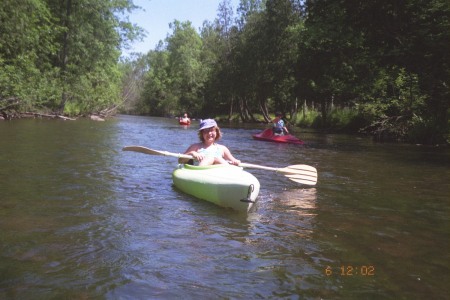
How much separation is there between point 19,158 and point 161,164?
10.2 feet

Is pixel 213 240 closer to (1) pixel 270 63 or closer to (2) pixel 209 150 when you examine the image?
(2) pixel 209 150

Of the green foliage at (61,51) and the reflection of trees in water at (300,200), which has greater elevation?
the green foliage at (61,51)

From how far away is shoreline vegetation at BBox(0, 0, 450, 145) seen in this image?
1545cm

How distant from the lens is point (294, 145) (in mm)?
15938

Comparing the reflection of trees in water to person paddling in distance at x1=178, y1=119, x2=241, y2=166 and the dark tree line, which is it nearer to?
person paddling in distance at x1=178, y1=119, x2=241, y2=166

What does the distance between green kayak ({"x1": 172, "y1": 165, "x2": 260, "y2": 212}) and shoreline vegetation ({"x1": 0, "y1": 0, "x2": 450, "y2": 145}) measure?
10.8m

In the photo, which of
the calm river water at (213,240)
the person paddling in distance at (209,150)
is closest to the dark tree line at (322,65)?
the calm river water at (213,240)

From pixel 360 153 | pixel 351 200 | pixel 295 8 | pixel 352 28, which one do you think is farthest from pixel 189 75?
pixel 351 200

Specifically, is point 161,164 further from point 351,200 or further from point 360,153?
point 360,153

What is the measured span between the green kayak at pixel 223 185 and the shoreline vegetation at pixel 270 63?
1075 centimetres
